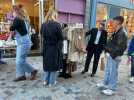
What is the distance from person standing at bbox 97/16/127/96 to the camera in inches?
217

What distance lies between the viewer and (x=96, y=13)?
11.4 meters

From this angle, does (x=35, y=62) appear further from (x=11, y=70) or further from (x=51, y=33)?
(x=51, y=33)

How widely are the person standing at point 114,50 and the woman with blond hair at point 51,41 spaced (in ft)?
3.53

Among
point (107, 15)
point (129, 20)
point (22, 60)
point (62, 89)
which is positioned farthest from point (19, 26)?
point (129, 20)

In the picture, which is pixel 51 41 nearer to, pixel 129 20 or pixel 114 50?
pixel 114 50

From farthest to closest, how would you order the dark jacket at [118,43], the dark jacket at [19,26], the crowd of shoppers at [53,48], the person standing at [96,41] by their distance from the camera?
1. the person standing at [96,41]
2. the dark jacket at [19,26]
3. the crowd of shoppers at [53,48]
4. the dark jacket at [118,43]

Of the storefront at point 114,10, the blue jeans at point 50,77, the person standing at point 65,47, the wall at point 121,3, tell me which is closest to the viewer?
the blue jeans at point 50,77

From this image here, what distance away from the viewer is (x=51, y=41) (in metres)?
5.87

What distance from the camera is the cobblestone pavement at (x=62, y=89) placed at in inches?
222

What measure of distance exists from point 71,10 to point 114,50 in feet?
17.4

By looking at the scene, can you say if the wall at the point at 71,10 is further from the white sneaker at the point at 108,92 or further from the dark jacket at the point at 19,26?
the white sneaker at the point at 108,92

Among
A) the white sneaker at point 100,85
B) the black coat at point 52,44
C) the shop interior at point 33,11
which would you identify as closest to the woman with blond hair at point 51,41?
the black coat at point 52,44

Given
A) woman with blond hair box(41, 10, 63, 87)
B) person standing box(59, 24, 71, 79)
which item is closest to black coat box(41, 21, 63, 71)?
woman with blond hair box(41, 10, 63, 87)

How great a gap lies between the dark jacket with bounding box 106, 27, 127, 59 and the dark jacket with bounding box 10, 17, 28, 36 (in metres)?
1.98
